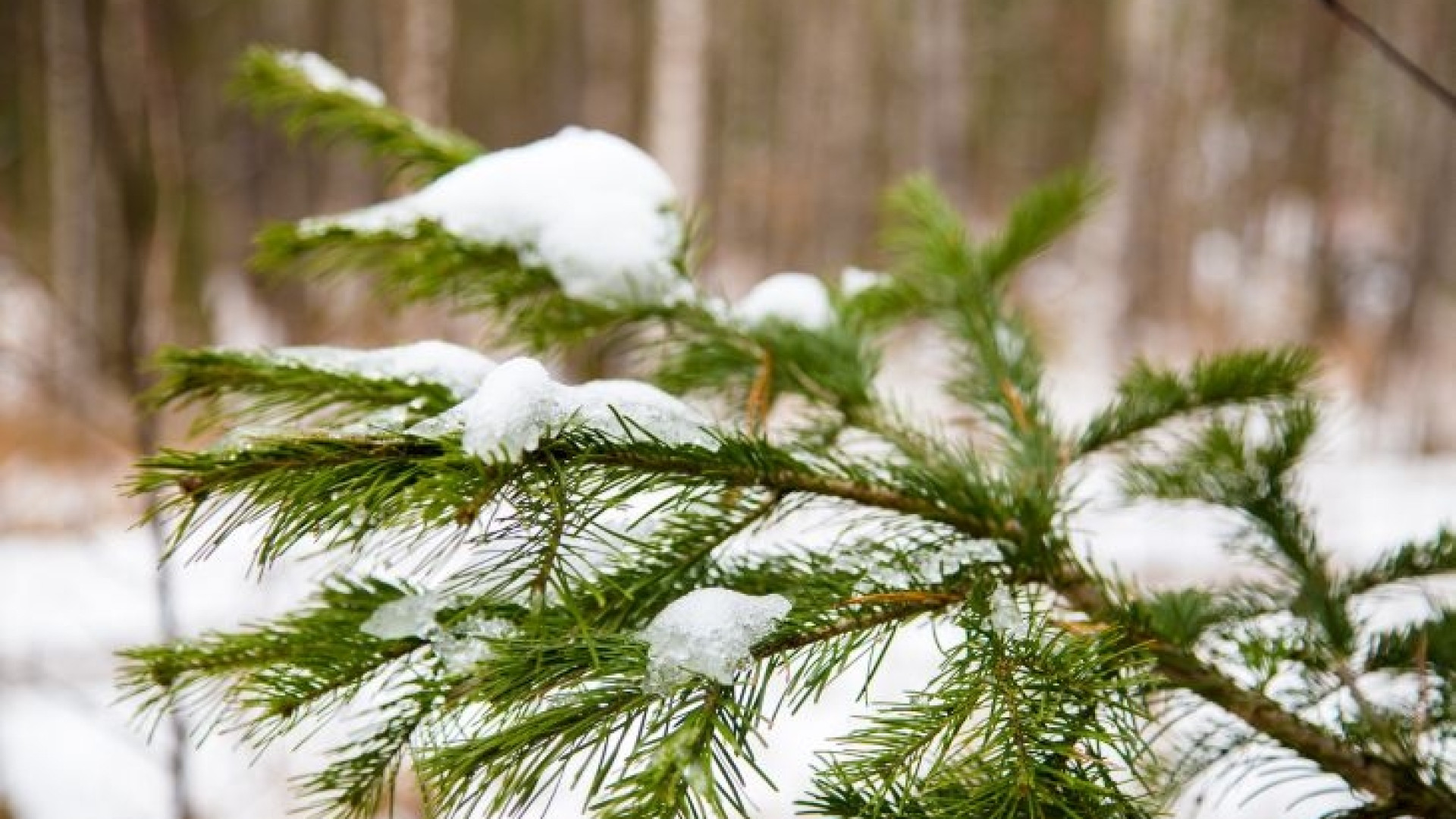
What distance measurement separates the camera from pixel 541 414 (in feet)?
1.87

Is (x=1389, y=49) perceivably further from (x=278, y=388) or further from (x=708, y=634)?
(x=278, y=388)

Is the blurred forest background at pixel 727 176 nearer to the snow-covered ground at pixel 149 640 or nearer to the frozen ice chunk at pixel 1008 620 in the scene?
the snow-covered ground at pixel 149 640

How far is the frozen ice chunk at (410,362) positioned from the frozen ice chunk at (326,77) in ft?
1.29

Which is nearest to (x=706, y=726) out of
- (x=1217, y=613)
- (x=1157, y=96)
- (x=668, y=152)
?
(x=1217, y=613)

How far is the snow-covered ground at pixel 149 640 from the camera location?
149 inches

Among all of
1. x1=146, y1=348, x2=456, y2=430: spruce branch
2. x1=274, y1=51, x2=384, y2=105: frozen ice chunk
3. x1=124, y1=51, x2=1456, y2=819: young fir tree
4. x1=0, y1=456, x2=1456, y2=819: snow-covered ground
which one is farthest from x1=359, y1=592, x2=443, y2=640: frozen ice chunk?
x1=0, y1=456, x2=1456, y2=819: snow-covered ground

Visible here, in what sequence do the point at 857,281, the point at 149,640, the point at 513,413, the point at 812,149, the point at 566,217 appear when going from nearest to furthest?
1. the point at 513,413
2. the point at 566,217
3. the point at 857,281
4. the point at 149,640
5. the point at 812,149

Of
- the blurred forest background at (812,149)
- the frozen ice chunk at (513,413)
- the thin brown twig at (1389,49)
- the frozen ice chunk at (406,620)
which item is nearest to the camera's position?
the frozen ice chunk at (513,413)

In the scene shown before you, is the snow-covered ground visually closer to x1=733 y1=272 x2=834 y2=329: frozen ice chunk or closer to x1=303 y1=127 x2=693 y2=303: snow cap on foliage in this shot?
x1=733 y1=272 x2=834 y2=329: frozen ice chunk

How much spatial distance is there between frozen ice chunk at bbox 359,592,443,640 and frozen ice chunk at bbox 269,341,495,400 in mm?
160

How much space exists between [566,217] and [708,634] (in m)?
0.52

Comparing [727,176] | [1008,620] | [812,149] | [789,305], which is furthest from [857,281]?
[727,176]

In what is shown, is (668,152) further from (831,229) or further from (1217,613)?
(831,229)

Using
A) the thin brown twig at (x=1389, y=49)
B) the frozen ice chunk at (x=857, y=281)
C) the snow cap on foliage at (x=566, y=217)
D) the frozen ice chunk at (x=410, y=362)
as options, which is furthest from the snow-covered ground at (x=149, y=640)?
the frozen ice chunk at (x=410, y=362)
